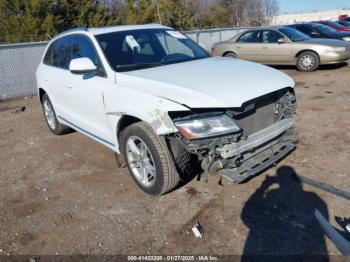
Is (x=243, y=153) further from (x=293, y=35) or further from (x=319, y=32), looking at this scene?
(x=319, y=32)

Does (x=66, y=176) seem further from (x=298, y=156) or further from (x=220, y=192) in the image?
(x=298, y=156)

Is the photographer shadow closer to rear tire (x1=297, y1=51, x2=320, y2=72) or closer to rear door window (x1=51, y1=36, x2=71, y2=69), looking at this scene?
rear door window (x1=51, y1=36, x2=71, y2=69)

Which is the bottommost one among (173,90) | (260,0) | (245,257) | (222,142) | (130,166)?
(245,257)

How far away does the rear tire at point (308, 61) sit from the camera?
414 inches

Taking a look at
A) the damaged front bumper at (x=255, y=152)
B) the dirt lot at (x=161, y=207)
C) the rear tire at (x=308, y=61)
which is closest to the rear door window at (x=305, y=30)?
the rear tire at (x=308, y=61)

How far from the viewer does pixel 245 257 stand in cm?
279

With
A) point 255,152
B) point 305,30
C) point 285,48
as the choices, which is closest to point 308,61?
point 285,48

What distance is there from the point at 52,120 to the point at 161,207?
11.0 feet

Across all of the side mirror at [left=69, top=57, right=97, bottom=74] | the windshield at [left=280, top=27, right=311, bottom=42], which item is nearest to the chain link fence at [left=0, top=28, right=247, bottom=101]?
the side mirror at [left=69, top=57, right=97, bottom=74]

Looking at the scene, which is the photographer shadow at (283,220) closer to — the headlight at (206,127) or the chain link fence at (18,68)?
the headlight at (206,127)

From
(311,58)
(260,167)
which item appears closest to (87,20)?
(311,58)

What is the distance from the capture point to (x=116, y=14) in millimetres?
25625

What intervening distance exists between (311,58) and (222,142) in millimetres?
8752

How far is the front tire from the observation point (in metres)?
3.32
